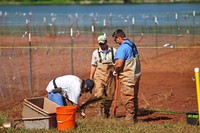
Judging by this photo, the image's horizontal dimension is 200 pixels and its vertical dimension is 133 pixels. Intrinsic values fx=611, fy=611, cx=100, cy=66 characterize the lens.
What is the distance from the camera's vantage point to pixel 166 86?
19.1 metres

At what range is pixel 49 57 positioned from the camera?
27.9 m

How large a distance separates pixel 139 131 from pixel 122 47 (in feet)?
6.75

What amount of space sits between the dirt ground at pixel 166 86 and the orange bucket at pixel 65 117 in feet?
9.10

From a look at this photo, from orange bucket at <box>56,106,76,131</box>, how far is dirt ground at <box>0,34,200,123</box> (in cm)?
278

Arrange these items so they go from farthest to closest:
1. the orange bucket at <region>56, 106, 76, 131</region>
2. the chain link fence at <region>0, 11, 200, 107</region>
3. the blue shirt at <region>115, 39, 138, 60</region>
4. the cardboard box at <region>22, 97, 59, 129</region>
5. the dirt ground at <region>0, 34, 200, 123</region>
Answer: the chain link fence at <region>0, 11, 200, 107</region>, the dirt ground at <region>0, 34, 200, 123</region>, the blue shirt at <region>115, 39, 138, 60</region>, the cardboard box at <region>22, 97, 59, 129</region>, the orange bucket at <region>56, 106, 76, 131</region>

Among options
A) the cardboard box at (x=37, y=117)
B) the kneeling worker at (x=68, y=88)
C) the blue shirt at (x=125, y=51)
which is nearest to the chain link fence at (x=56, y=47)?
the kneeling worker at (x=68, y=88)

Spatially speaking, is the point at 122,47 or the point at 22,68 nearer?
the point at 122,47

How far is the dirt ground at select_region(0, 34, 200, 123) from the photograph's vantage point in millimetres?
14365

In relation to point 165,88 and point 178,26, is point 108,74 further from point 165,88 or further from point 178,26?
point 178,26

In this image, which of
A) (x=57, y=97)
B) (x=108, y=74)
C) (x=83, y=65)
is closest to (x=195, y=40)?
(x=83, y=65)

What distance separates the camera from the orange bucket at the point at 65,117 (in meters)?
11.1

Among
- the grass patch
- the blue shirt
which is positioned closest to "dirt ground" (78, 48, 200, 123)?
the grass patch

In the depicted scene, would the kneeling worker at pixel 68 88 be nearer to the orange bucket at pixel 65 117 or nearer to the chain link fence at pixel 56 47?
the orange bucket at pixel 65 117

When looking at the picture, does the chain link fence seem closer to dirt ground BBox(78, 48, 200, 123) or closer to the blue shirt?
dirt ground BBox(78, 48, 200, 123)
